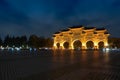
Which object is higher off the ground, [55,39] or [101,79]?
[55,39]

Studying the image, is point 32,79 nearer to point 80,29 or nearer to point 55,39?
point 80,29

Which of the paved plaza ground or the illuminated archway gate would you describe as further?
the illuminated archway gate

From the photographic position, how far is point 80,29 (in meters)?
85.2

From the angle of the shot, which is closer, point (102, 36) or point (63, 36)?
point (102, 36)

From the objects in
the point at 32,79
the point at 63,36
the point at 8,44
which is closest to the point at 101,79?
the point at 32,79

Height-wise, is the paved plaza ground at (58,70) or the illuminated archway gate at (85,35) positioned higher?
the illuminated archway gate at (85,35)

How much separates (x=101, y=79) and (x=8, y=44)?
90.5 meters

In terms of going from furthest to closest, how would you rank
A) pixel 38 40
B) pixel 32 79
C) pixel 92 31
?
pixel 38 40 < pixel 92 31 < pixel 32 79

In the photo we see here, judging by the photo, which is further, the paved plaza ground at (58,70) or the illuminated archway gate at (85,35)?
the illuminated archway gate at (85,35)

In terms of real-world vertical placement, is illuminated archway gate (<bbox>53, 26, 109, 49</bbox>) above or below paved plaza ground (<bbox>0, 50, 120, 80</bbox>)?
above

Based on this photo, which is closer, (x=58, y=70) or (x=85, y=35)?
(x=58, y=70)

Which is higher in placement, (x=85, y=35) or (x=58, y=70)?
(x=85, y=35)

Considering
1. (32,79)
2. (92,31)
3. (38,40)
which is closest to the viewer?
(32,79)

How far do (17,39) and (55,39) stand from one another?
754 inches
